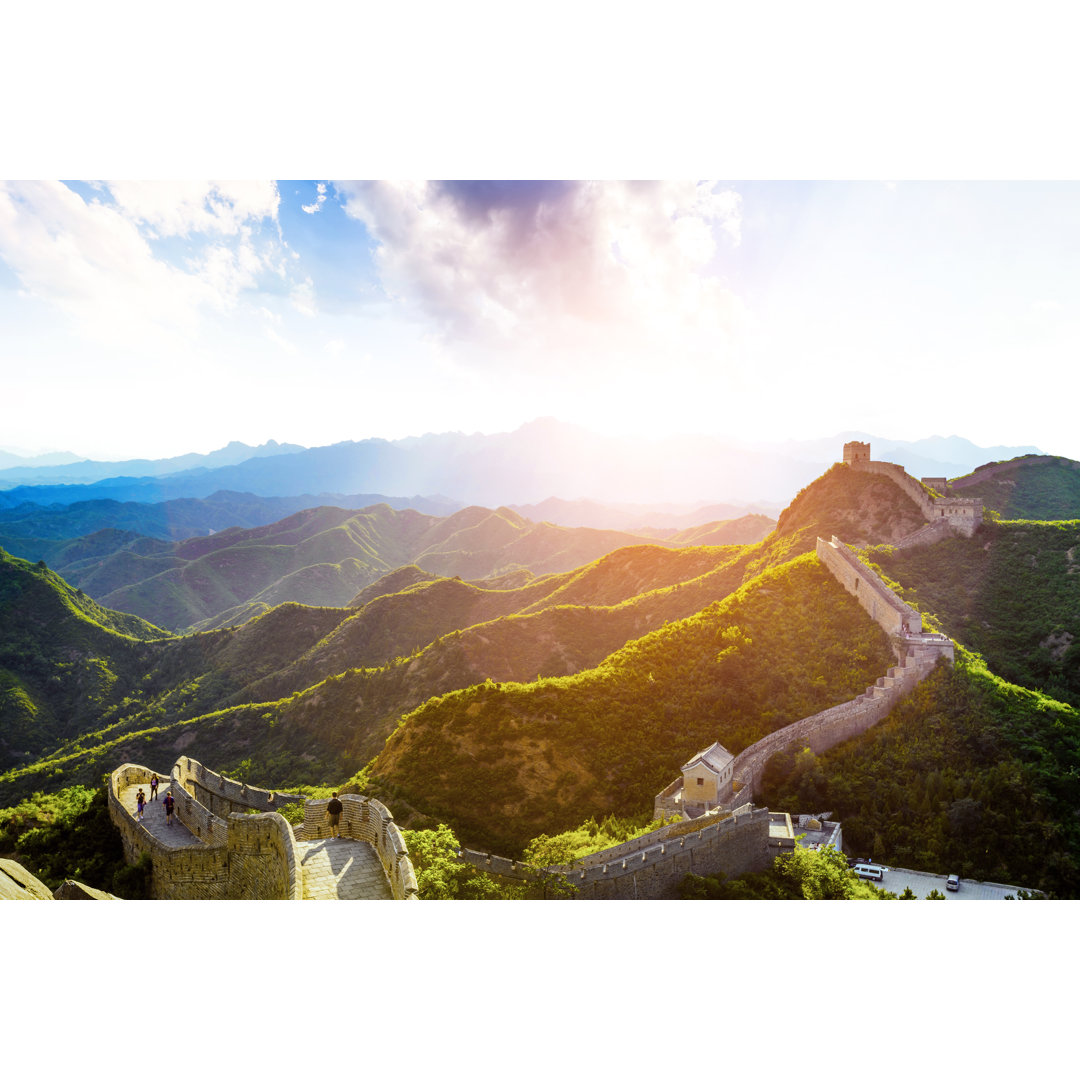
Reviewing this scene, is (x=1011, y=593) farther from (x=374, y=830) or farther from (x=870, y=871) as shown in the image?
(x=374, y=830)

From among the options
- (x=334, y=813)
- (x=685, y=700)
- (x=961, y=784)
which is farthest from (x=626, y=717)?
(x=334, y=813)

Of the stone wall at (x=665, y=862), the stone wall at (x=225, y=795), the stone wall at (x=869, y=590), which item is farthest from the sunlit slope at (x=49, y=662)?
the stone wall at (x=869, y=590)

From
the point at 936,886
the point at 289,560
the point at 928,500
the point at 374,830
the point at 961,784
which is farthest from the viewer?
the point at 289,560

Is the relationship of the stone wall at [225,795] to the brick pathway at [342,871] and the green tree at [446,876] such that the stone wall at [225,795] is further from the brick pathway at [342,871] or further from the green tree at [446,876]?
the brick pathway at [342,871]

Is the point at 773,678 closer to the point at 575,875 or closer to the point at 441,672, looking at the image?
the point at 575,875

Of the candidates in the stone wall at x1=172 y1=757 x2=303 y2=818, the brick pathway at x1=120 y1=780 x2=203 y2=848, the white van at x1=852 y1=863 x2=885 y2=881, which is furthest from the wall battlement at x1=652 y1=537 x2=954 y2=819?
the brick pathway at x1=120 y1=780 x2=203 y2=848

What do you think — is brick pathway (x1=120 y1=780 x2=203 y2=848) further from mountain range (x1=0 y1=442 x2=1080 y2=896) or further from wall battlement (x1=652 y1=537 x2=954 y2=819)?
wall battlement (x1=652 y1=537 x2=954 y2=819)

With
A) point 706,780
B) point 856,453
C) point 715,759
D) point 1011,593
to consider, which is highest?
point 856,453
